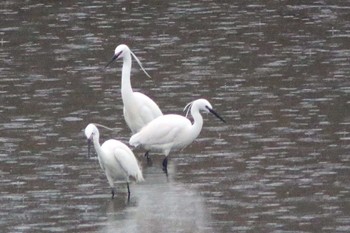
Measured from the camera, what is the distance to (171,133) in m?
14.7

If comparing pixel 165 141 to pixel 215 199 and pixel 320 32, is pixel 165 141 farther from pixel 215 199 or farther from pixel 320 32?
pixel 320 32

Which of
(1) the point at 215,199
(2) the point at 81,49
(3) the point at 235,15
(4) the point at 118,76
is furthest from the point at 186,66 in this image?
(1) the point at 215,199

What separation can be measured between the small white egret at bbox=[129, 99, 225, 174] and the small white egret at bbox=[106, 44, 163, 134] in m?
0.79

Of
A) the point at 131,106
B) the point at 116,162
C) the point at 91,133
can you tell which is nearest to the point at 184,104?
the point at 131,106

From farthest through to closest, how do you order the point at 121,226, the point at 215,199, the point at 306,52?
the point at 306,52 < the point at 215,199 < the point at 121,226

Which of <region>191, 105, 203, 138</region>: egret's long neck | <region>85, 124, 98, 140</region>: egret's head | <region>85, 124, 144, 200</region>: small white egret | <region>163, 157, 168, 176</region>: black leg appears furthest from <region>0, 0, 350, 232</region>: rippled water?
<region>85, 124, 98, 140</region>: egret's head

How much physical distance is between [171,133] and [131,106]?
113 centimetres

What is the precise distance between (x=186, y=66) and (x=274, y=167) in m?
5.57

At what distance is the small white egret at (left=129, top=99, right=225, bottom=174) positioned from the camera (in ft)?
48.2

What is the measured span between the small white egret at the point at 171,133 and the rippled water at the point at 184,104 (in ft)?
0.85

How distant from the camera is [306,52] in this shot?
20219 mm

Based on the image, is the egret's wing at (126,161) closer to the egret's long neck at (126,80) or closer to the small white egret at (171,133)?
the small white egret at (171,133)

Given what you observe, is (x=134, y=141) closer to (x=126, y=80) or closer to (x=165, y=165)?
(x=165, y=165)

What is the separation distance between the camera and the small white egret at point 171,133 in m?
14.7
